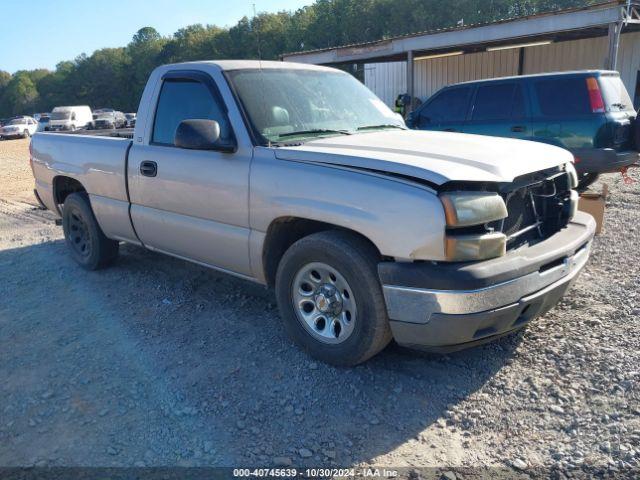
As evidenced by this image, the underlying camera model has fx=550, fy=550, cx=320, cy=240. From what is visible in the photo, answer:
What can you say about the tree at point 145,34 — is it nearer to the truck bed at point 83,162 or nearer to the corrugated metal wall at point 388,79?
the corrugated metal wall at point 388,79

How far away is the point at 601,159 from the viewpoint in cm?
735

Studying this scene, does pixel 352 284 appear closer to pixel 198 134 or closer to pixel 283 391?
pixel 283 391

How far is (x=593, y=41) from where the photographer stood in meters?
16.7

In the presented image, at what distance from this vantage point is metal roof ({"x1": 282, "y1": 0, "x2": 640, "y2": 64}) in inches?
450

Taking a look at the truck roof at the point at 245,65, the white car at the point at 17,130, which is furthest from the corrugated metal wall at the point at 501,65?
the white car at the point at 17,130

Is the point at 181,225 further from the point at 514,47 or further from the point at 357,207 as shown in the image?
the point at 514,47

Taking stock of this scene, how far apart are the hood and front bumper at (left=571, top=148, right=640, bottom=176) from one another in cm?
392

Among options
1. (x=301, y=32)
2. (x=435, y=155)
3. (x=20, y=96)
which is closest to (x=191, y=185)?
(x=435, y=155)

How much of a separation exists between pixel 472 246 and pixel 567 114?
227 inches

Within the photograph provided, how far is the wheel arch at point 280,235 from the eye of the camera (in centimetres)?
369

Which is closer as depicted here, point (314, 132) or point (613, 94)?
point (314, 132)

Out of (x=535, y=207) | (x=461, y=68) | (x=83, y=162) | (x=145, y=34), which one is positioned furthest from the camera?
(x=145, y=34)

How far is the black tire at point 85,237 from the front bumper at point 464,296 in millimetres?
3626

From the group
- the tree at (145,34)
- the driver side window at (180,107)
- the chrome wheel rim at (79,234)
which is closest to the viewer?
the driver side window at (180,107)
